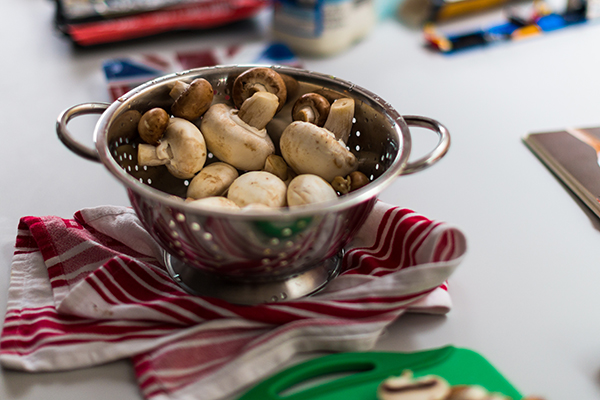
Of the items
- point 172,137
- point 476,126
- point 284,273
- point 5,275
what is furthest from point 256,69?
point 476,126

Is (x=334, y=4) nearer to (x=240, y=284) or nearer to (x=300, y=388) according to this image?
(x=240, y=284)

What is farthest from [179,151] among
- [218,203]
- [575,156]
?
Answer: [575,156]

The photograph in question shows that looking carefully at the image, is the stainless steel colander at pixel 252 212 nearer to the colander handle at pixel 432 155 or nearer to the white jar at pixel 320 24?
the colander handle at pixel 432 155

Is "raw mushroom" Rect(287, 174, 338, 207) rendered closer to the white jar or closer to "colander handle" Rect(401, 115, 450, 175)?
"colander handle" Rect(401, 115, 450, 175)

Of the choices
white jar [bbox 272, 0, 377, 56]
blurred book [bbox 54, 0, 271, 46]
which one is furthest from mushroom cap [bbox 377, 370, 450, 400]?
blurred book [bbox 54, 0, 271, 46]

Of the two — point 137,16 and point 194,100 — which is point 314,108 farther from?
point 137,16

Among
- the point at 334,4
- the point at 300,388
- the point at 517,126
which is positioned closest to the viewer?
the point at 300,388
